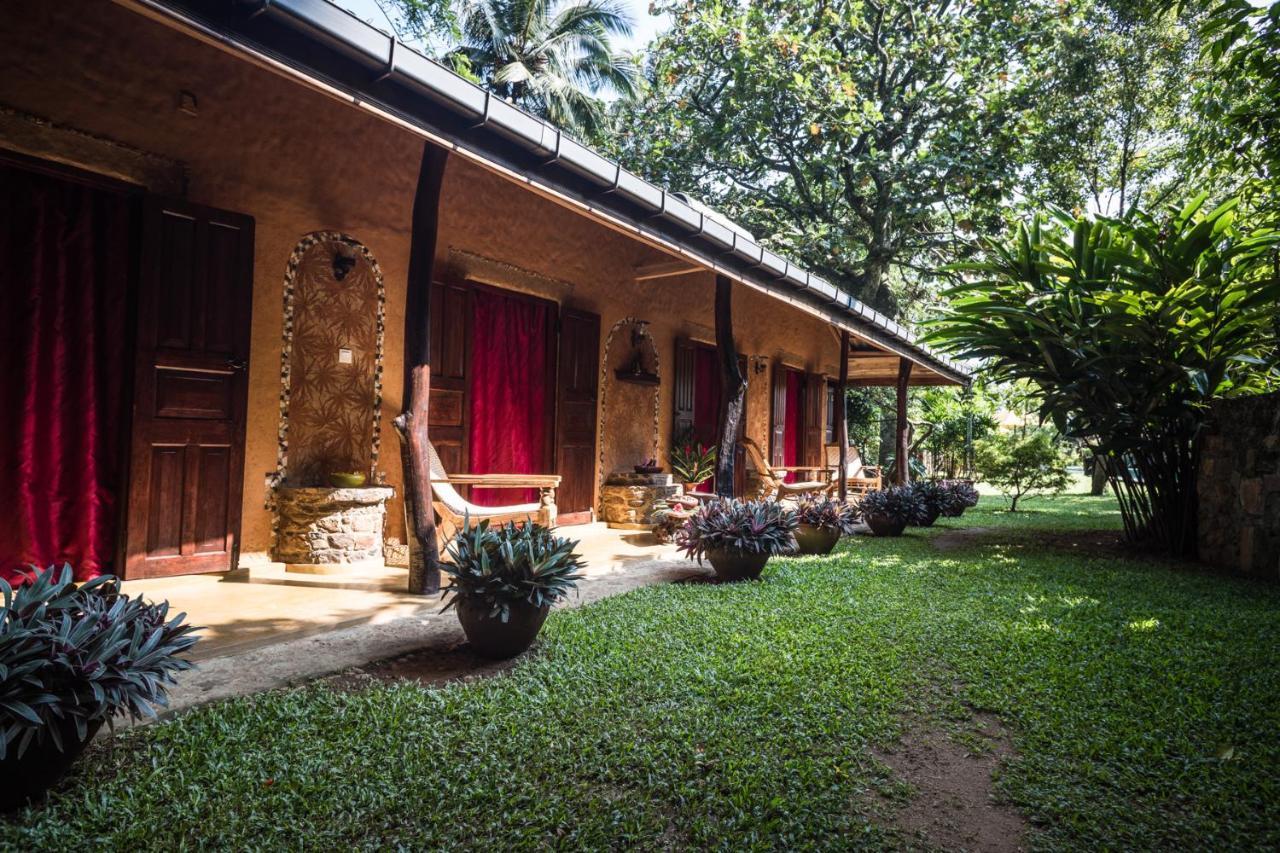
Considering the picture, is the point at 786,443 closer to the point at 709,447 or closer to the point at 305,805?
the point at 709,447

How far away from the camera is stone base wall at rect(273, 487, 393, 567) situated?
4.52m

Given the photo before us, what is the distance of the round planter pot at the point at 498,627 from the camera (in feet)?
9.45

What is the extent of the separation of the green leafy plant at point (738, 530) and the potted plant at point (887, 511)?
9.90 feet

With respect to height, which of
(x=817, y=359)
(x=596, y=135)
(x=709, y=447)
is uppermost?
(x=596, y=135)

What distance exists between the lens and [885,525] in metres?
7.39

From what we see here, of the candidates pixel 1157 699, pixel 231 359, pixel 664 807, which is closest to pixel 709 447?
pixel 231 359

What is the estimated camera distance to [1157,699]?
8.51 feet

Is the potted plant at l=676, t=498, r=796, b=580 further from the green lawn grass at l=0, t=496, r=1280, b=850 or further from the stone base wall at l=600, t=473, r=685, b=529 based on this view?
the stone base wall at l=600, t=473, r=685, b=529

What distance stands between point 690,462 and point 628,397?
125 cm

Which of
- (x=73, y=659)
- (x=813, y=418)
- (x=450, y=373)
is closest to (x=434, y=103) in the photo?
(x=73, y=659)

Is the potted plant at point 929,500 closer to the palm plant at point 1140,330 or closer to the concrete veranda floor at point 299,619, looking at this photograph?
the palm plant at point 1140,330

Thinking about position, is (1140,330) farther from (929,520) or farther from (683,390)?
(683,390)

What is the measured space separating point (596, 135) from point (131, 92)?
14729 mm

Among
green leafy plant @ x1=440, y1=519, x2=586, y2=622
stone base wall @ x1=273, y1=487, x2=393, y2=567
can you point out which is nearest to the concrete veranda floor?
stone base wall @ x1=273, y1=487, x2=393, y2=567
